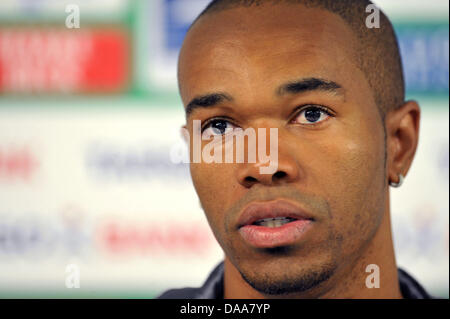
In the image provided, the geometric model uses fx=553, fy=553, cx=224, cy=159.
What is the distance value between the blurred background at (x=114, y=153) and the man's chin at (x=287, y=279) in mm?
1033

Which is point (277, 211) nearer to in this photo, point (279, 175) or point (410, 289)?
point (279, 175)

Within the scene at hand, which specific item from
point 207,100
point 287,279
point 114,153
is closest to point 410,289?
point 287,279

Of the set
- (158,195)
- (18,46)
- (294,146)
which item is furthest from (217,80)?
(18,46)

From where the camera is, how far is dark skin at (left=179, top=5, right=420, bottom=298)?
1.64 m

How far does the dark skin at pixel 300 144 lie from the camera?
164 centimetres

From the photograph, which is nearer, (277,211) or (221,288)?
(277,211)

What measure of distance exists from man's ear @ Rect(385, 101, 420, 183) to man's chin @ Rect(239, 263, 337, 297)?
1.48 ft

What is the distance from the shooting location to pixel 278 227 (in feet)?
5.34

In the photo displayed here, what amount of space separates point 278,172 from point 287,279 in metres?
0.32

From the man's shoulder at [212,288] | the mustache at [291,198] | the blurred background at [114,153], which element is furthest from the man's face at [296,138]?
the blurred background at [114,153]

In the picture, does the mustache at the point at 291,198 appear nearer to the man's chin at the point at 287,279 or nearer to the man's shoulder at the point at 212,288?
the man's chin at the point at 287,279

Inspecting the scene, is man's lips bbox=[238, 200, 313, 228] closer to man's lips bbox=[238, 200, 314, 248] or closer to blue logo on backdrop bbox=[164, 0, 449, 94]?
man's lips bbox=[238, 200, 314, 248]

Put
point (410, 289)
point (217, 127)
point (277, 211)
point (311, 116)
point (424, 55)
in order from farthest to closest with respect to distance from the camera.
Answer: point (424, 55)
point (410, 289)
point (217, 127)
point (311, 116)
point (277, 211)

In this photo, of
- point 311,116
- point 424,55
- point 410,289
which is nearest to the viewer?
point 311,116
